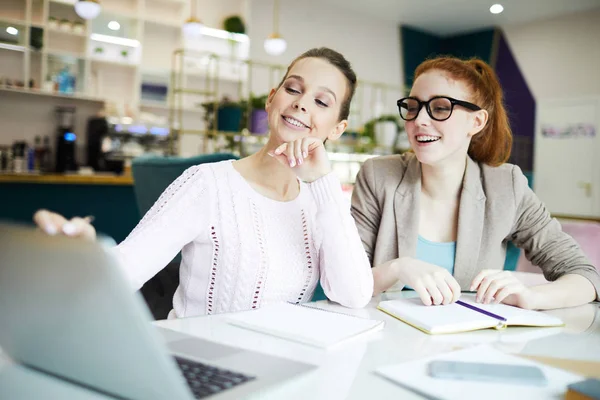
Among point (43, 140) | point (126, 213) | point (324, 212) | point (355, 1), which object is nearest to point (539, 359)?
point (324, 212)

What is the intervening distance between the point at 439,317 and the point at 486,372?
0.32 meters

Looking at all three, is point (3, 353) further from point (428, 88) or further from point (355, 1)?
point (355, 1)

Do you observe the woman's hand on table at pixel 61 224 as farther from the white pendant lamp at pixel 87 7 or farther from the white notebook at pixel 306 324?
the white pendant lamp at pixel 87 7

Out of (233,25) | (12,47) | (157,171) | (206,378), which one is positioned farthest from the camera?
(233,25)

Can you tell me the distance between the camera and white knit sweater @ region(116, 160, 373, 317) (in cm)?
125

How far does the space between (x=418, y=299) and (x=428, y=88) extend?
0.67 m

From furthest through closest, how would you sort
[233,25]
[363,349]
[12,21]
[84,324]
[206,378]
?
[233,25]
[12,21]
[363,349]
[206,378]
[84,324]

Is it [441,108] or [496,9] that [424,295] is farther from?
[496,9]

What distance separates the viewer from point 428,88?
5.20 feet

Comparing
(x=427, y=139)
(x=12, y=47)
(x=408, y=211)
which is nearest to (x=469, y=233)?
(x=408, y=211)

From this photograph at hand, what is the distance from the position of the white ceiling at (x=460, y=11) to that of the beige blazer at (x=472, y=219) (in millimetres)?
6981

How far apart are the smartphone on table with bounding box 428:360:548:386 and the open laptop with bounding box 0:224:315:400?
23cm

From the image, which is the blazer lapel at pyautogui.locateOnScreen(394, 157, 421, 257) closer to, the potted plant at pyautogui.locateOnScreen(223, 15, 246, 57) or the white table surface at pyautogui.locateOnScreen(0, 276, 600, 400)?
the white table surface at pyautogui.locateOnScreen(0, 276, 600, 400)

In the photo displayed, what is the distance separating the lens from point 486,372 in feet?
2.27
